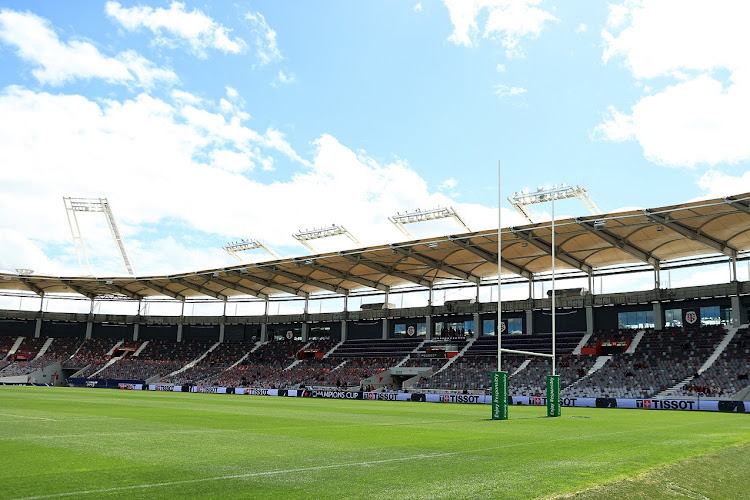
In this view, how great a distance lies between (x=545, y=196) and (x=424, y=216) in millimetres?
10481

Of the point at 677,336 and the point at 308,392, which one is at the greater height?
the point at 677,336

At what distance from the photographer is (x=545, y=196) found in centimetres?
4894

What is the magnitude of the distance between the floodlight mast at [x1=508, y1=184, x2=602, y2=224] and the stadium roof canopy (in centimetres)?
271

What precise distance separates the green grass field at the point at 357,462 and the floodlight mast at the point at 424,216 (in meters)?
34.2

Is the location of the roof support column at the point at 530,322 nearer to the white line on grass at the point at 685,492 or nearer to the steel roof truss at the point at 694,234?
the steel roof truss at the point at 694,234

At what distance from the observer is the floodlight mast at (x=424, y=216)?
52438 mm

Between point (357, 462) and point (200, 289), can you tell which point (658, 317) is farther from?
point (200, 289)

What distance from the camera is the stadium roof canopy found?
42531 millimetres

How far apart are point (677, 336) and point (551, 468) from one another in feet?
153

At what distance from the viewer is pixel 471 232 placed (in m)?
47.5

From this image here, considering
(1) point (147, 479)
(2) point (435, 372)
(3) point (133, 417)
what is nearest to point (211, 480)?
(1) point (147, 479)

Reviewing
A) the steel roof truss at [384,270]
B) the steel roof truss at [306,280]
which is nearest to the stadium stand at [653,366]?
the steel roof truss at [384,270]

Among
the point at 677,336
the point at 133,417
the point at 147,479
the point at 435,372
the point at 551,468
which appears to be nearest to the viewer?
the point at 147,479

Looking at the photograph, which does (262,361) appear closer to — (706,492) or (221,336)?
(221,336)
